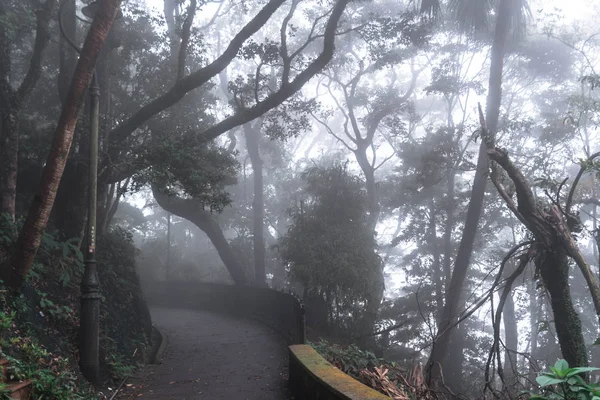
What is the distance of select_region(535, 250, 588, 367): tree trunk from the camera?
7.95m

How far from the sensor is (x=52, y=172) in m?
7.37

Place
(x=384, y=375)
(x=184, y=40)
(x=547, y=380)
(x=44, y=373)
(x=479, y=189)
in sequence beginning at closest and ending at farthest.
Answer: (x=547, y=380), (x=384, y=375), (x=44, y=373), (x=184, y=40), (x=479, y=189)

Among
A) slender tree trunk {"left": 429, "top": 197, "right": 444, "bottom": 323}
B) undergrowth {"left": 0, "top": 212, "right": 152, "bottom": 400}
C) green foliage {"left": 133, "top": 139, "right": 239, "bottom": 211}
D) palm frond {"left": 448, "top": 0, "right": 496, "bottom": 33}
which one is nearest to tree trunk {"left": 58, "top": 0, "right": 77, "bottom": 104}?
green foliage {"left": 133, "top": 139, "right": 239, "bottom": 211}

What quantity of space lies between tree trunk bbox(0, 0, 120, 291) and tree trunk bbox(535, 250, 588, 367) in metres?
7.49

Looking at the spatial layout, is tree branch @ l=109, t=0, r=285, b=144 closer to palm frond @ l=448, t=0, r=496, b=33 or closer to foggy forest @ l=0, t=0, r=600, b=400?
foggy forest @ l=0, t=0, r=600, b=400

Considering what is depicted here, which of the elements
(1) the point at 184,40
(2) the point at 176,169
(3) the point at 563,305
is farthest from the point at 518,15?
(2) the point at 176,169

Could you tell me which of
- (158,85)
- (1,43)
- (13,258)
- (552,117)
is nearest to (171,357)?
(13,258)

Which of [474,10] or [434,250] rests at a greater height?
[474,10]

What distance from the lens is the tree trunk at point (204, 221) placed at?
78.9 feet

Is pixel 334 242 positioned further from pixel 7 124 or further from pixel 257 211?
pixel 257 211

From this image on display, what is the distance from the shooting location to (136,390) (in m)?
8.73

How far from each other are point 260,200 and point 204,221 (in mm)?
5438

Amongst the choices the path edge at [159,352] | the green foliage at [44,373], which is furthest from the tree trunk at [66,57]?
the green foliage at [44,373]

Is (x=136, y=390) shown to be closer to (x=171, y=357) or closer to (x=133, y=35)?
(x=171, y=357)
